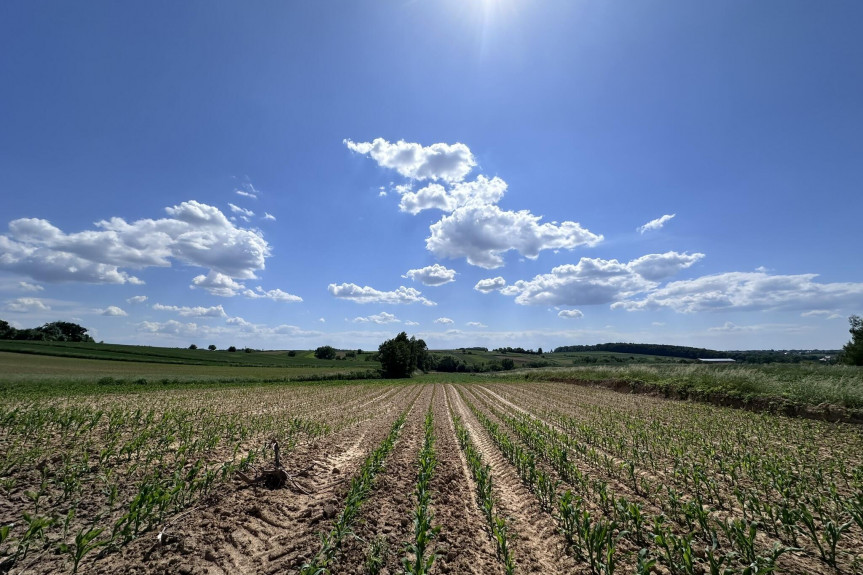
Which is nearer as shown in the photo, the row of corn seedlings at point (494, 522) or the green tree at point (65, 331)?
the row of corn seedlings at point (494, 522)

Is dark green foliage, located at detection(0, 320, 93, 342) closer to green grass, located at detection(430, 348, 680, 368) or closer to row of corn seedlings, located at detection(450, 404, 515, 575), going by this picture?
green grass, located at detection(430, 348, 680, 368)

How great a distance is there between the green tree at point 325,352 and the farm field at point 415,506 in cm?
12505

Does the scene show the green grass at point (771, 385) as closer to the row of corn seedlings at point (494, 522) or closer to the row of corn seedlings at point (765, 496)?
the row of corn seedlings at point (765, 496)

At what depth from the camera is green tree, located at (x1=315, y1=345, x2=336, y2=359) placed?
132 m

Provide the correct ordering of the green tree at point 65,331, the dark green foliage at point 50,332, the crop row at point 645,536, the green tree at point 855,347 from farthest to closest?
1. the green tree at point 65,331
2. the dark green foliage at point 50,332
3. the green tree at point 855,347
4. the crop row at point 645,536

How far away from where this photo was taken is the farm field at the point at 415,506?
4566 mm

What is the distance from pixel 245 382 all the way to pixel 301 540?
155 ft

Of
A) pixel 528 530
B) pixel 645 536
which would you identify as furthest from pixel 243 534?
pixel 645 536

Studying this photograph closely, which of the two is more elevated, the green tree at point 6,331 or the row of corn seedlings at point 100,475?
the green tree at point 6,331

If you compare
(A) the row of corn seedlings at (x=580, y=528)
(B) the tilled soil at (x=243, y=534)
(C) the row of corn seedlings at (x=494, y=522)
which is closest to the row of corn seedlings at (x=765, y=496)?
(A) the row of corn seedlings at (x=580, y=528)

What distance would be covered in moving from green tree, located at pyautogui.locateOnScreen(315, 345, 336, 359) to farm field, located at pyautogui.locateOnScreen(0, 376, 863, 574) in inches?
4923

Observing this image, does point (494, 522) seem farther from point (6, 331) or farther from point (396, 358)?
point (6, 331)

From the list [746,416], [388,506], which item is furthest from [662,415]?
[388,506]

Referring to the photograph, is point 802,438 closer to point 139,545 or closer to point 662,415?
point 662,415
